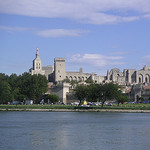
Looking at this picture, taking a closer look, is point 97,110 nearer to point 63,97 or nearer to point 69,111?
point 69,111

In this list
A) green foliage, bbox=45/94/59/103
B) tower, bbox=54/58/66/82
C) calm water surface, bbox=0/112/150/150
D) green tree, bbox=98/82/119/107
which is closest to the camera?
calm water surface, bbox=0/112/150/150

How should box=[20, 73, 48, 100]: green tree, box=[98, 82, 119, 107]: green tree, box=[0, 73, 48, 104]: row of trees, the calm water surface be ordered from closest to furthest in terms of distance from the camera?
1. the calm water surface
2. box=[98, 82, 119, 107]: green tree
3. box=[0, 73, 48, 104]: row of trees
4. box=[20, 73, 48, 100]: green tree

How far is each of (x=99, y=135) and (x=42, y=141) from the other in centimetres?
643

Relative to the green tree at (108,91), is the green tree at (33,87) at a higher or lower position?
higher

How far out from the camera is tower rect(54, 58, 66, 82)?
185000 millimetres

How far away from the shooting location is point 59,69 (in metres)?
187

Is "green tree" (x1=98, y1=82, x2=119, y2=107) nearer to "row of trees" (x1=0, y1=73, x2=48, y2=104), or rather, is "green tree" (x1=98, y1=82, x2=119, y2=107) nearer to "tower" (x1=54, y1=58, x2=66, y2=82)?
"row of trees" (x1=0, y1=73, x2=48, y2=104)

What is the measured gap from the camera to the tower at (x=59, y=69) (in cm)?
18500

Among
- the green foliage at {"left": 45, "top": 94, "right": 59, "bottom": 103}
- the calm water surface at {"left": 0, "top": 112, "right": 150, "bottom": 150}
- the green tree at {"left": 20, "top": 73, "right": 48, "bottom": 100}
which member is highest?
the green tree at {"left": 20, "top": 73, "right": 48, "bottom": 100}

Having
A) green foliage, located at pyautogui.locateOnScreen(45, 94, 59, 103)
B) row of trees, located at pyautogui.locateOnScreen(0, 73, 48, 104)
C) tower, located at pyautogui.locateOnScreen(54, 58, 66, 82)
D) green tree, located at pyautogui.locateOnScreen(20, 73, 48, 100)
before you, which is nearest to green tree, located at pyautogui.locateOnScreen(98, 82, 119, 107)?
row of trees, located at pyautogui.locateOnScreen(0, 73, 48, 104)

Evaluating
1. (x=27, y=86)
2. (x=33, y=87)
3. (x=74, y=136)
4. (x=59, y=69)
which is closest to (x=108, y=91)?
(x=33, y=87)

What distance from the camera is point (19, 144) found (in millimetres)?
36438

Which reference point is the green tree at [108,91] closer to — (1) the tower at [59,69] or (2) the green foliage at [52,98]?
(2) the green foliage at [52,98]

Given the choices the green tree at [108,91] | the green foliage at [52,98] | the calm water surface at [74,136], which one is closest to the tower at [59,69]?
the green foliage at [52,98]
